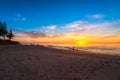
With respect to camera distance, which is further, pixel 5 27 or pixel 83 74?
pixel 5 27

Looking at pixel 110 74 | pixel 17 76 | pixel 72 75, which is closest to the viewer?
pixel 17 76

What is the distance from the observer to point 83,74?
1026cm

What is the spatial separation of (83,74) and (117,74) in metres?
2.83

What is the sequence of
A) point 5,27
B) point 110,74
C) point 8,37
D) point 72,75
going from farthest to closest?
1. point 8,37
2. point 5,27
3. point 110,74
4. point 72,75

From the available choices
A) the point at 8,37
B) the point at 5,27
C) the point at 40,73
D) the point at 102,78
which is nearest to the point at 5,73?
the point at 40,73

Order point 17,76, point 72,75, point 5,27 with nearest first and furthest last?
point 17,76 → point 72,75 → point 5,27

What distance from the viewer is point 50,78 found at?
9094 mm

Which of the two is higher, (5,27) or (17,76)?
(5,27)

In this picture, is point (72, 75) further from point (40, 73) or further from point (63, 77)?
point (40, 73)

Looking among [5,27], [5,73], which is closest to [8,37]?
[5,27]

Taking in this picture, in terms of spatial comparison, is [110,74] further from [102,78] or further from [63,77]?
[63,77]

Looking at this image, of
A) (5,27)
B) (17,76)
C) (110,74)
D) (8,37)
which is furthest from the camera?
(8,37)

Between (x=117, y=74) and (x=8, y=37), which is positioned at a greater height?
(x=8, y=37)

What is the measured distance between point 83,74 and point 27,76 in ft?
12.5
